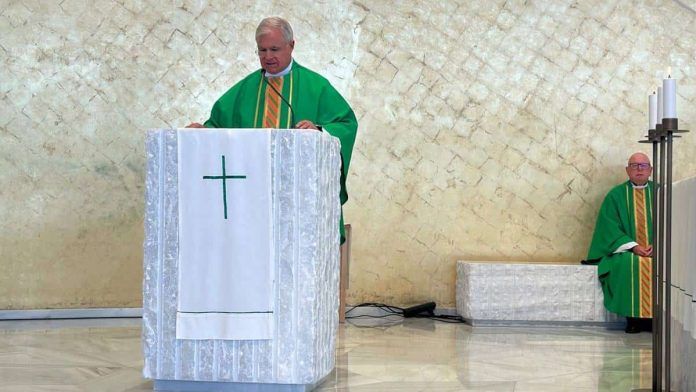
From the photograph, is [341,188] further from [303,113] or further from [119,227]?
[119,227]

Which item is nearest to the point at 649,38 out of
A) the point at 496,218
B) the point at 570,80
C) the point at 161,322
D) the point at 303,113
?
the point at 570,80

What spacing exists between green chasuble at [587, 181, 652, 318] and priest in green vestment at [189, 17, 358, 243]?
123 inches

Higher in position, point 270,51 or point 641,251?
point 270,51

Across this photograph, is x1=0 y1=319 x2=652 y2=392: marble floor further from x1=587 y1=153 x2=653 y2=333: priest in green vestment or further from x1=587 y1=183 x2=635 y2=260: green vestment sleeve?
x1=587 y1=183 x2=635 y2=260: green vestment sleeve

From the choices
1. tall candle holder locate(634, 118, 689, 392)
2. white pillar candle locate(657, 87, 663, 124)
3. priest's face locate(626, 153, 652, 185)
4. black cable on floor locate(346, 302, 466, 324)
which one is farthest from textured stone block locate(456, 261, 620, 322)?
white pillar candle locate(657, 87, 663, 124)

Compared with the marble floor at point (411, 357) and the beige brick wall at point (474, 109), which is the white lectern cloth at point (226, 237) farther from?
the beige brick wall at point (474, 109)

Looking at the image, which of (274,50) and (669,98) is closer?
(669,98)

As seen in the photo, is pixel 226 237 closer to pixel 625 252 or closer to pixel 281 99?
pixel 281 99

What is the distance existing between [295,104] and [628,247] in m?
3.63

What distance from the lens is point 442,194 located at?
8227 millimetres

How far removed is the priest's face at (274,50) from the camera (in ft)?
15.9

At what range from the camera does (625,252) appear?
7574 millimetres

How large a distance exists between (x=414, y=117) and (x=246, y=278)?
4435mm

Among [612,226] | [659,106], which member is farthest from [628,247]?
[659,106]
